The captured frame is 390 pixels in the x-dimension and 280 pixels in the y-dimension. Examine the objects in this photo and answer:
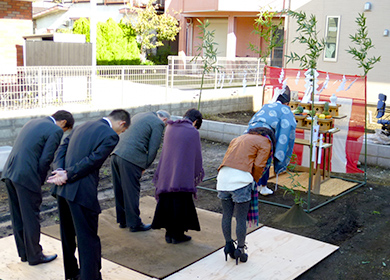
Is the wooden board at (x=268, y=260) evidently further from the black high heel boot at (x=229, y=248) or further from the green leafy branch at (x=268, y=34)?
the green leafy branch at (x=268, y=34)

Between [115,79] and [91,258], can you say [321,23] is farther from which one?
[91,258]

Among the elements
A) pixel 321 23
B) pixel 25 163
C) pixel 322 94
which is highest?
pixel 321 23

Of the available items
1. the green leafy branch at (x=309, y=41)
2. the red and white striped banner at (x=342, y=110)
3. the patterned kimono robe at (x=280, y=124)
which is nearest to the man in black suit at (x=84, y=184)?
the patterned kimono robe at (x=280, y=124)

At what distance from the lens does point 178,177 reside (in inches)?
195

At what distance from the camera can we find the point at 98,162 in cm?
398

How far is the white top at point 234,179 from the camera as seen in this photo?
449 centimetres

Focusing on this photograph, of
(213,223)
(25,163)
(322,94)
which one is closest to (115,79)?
(322,94)

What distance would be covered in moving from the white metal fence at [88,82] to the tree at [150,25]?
7.54 meters

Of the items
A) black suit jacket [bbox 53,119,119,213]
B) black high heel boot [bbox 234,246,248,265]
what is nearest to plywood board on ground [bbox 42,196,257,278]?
black high heel boot [bbox 234,246,248,265]

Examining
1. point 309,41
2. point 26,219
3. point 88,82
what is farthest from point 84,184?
point 88,82

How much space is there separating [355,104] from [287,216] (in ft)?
8.71

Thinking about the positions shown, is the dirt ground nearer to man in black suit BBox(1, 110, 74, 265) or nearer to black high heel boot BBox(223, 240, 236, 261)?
black high heel boot BBox(223, 240, 236, 261)

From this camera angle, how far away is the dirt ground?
4871mm

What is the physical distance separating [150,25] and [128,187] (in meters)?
16.5
